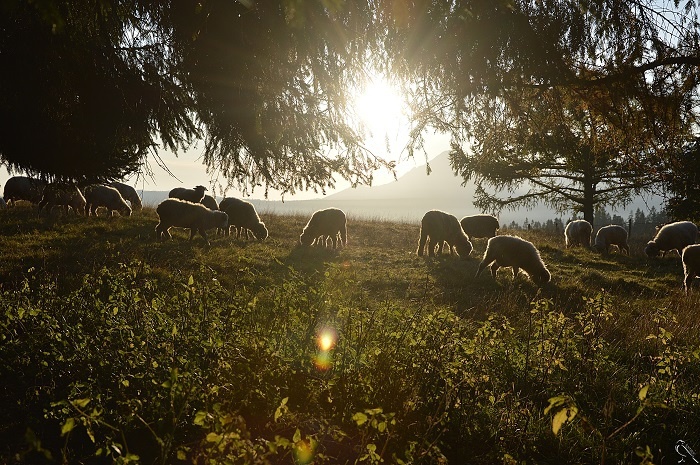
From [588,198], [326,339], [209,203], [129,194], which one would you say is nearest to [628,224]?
[588,198]

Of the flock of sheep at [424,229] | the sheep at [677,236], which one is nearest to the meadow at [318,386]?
the flock of sheep at [424,229]

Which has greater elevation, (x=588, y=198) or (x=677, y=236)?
(x=588, y=198)

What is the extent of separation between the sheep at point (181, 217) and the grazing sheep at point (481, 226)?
35.2ft

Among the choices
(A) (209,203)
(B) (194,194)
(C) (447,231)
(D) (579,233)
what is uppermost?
(B) (194,194)

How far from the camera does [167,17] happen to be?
17.2 ft

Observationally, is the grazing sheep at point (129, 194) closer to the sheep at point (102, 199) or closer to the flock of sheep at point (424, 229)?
the flock of sheep at point (424, 229)

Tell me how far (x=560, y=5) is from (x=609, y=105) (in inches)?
51.7

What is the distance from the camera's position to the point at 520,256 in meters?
11.1

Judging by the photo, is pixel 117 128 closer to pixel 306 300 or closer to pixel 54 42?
pixel 54 42

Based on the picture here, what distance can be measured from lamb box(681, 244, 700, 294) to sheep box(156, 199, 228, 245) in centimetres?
1239

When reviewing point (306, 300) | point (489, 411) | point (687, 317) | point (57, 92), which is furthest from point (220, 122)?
point (687, 317)

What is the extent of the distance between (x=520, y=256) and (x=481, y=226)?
912cm

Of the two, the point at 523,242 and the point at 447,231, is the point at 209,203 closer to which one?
the point at 447,231

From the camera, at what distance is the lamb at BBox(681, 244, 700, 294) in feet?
37.1
